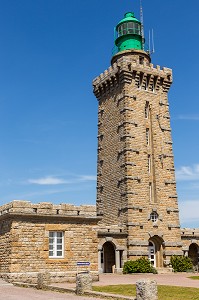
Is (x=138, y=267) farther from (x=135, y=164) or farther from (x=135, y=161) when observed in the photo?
(x=135, y=161)

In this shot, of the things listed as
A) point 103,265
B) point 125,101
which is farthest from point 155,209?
point 125,101

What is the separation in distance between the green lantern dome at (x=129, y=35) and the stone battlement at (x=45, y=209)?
22301 millimetres

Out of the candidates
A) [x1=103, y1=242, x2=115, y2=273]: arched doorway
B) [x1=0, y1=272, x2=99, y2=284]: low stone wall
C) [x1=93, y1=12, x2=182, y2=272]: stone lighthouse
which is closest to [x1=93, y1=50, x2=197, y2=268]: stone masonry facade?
[x1=93, y1=12, x2=182, y2=272]: stone lighthouse

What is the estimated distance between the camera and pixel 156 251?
35812mm

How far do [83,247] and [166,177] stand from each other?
51.4 ft

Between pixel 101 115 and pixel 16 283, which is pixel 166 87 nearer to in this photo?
pixel 101 115

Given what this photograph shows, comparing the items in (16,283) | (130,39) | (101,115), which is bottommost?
(16,283)

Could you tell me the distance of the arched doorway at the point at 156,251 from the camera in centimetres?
3531

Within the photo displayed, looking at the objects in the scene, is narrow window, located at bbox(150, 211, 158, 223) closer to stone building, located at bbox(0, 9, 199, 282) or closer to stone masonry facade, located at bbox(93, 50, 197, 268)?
stone building, located at bbox(0, 9, 199, 282)

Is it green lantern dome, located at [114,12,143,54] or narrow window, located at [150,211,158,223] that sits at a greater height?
green lantern dome, located at [114,12,143,54]

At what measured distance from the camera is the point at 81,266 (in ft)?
78.1

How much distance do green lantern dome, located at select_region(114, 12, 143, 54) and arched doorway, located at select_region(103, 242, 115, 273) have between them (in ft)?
66.8

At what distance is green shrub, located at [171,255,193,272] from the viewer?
34.4 meters

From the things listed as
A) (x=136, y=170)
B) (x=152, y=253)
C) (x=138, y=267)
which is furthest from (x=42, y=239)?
(x=152, y=253)
